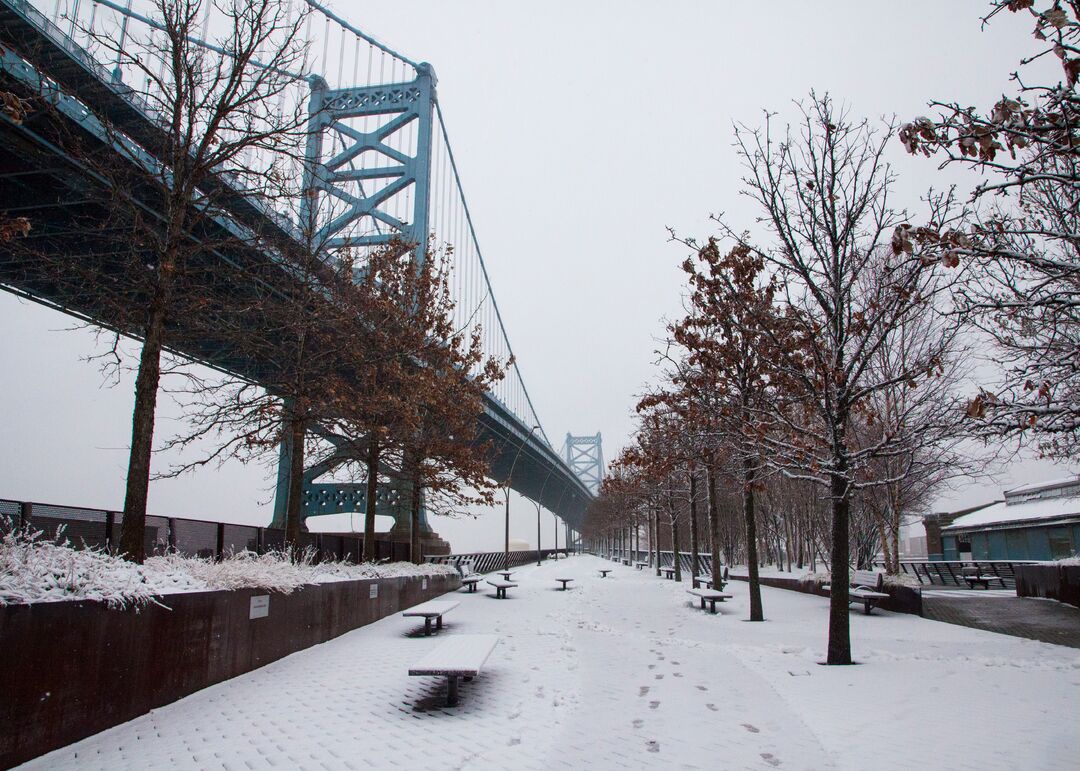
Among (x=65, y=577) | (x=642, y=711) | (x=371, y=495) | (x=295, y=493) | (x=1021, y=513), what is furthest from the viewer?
(x=1021, y=513)

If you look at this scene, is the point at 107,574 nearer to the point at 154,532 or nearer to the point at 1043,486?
the point at 154,532

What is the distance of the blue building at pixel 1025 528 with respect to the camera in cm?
2477

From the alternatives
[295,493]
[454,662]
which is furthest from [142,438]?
[295,493]

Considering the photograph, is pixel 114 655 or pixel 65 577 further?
pixel 114 655

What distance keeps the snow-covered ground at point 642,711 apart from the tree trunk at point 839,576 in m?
0.31

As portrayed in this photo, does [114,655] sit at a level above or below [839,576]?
below

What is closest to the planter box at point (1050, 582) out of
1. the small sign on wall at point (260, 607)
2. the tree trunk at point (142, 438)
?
the small sign on wall at point (260, 607)

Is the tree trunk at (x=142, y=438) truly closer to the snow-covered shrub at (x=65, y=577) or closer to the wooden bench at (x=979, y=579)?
the snow-covered shrub at (x=65, y=577)

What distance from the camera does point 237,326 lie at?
9.36 m

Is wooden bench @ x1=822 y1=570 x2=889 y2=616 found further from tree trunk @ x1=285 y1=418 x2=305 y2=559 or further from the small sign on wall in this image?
tree trunk @ x1=285 y1=418 x2=305 y2=559

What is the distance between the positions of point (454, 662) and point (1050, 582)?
15.9m

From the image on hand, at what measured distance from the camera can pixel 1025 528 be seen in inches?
1070

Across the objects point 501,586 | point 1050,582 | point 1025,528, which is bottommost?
point 501,586

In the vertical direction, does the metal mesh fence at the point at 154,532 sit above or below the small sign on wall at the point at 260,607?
above
